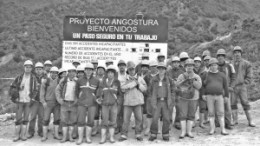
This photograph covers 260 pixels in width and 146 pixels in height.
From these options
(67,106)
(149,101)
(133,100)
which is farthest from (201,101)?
(67,106)

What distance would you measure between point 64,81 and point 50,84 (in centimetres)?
47

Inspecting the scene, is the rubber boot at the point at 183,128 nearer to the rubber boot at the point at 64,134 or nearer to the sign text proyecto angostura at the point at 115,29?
the rubber boot at the point at 64,134

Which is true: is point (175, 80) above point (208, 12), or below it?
below

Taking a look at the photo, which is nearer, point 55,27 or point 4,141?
point 4,141

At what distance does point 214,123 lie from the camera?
8.54 m

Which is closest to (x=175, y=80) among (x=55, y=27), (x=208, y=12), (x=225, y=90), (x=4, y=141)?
(x=225, y=90)

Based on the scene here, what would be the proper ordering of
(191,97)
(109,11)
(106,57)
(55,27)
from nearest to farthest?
1. (191,97)
2. (106,57)
3. (55,27)
4. (109,11)

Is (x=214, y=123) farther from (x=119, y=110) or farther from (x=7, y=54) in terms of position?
(x=7, y=54)

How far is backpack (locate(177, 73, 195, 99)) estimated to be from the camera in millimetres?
8172

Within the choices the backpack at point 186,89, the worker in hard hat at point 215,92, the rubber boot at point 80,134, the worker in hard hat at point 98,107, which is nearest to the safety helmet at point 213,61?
the worker in hard hat at point 215,92

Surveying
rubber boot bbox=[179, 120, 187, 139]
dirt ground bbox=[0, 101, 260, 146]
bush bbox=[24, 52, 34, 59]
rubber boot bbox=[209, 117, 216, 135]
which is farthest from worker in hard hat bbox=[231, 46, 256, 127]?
bush bbox=[24, 52, 34, 59]

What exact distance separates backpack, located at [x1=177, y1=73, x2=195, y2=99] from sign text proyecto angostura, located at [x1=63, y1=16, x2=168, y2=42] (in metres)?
2.74

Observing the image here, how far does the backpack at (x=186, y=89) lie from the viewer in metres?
8.17

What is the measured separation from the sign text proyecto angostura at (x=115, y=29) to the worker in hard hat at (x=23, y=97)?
8.71 feet
